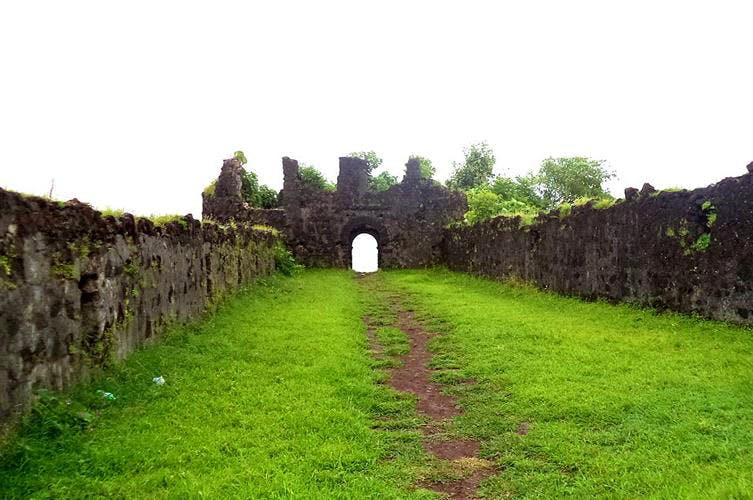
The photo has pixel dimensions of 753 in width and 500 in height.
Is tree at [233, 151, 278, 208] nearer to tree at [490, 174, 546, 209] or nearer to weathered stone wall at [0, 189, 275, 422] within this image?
tree at [490, 174, 546, 209]

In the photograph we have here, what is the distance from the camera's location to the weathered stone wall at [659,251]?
1049cm

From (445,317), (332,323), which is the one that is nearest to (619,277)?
(445,317)

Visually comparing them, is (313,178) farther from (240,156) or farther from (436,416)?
(436,416)

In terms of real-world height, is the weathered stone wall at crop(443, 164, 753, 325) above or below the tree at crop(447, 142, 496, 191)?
below

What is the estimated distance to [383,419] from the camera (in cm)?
674

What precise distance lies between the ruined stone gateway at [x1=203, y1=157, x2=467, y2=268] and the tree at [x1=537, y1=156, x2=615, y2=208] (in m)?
24.6

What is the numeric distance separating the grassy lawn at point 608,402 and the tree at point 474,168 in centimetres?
4690

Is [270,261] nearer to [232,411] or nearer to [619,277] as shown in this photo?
[619,277]

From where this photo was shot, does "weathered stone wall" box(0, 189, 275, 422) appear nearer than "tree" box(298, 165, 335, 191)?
Yes

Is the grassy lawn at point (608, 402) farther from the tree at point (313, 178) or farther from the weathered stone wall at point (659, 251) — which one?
the tree at point (313, 178)

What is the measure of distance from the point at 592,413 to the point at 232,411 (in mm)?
3718

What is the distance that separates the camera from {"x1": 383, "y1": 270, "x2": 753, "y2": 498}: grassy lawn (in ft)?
16.2

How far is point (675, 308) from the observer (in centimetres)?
1172

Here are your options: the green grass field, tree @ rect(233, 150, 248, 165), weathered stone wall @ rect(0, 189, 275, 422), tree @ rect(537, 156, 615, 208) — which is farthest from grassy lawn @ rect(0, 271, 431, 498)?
tree @ rect(537, 156, 615, 208)
